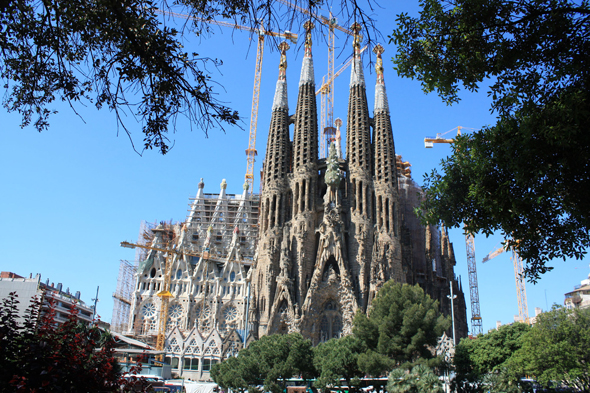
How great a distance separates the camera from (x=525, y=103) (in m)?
8.49

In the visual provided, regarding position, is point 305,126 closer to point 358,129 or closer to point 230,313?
point 358,129

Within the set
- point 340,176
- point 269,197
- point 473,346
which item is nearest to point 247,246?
point 269,197

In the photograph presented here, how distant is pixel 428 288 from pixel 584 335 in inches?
982

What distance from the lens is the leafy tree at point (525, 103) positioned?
786cm

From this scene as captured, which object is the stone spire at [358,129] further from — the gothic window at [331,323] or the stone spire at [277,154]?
the gothic window at [331,323]

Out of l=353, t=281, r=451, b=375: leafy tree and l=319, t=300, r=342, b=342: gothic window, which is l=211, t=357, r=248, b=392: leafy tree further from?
l=319, t=300, r=342, b=342: gothic window

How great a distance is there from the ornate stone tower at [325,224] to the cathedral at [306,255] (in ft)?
0.33

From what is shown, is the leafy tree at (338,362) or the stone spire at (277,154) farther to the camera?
the stone spire at (277,154)

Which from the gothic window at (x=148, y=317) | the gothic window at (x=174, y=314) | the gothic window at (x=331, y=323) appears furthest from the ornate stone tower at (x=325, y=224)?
the gothic window at (x=148, y=317)

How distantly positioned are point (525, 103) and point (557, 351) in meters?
18.7

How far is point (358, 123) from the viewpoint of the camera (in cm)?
4831

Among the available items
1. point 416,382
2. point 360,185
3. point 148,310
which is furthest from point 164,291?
point 416,382

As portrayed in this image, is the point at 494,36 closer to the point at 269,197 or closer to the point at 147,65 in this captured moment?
the point at 147,65

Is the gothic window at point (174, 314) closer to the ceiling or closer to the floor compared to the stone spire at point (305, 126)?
closer to the floor
